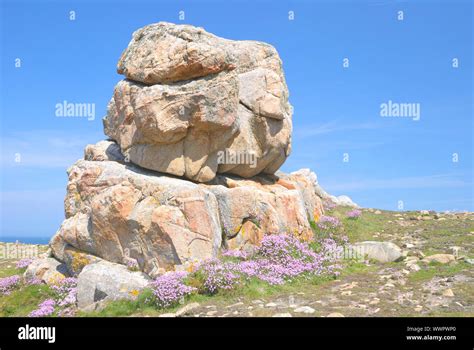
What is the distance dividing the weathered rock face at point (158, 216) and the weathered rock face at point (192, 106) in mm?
1254

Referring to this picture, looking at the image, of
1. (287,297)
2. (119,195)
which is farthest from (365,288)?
(119,195)

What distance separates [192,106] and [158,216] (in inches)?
240

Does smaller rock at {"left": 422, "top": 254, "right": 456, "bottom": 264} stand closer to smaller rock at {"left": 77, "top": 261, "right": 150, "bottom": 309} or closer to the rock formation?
the rock formation

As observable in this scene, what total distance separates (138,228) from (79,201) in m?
6.56

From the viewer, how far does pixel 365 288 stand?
19703mm

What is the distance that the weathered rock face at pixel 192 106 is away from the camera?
2330 centimetres

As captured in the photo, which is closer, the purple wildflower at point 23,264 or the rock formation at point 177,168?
the rock formation at point 177,168

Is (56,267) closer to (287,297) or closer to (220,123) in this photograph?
(220,123)

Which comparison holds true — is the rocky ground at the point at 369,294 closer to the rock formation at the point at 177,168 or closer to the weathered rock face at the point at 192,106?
the rock formation at the point at 177,168

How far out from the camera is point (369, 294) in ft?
61.3

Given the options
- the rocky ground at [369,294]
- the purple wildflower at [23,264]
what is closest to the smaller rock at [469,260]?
the rocky ground at [369,294]

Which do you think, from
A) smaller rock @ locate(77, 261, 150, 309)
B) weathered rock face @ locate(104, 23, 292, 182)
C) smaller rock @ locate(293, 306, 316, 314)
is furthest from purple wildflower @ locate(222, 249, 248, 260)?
smaller rock @ locate(293, 306, 316, 314)

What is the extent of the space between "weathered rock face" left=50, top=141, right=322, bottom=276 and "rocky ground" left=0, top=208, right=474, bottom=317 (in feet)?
11.6

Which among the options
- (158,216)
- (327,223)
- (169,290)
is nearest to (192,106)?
A: (158,216)
